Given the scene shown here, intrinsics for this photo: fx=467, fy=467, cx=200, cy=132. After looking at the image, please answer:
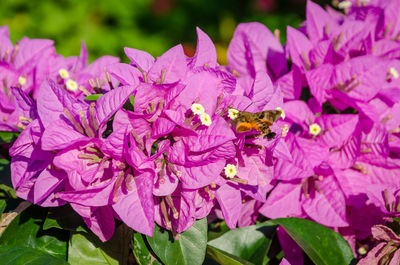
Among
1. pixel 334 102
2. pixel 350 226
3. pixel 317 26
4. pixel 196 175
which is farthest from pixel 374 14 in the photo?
pixel 196 175

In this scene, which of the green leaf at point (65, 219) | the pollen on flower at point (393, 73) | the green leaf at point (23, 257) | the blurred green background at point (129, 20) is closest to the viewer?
the green leaf at point (23, 257)

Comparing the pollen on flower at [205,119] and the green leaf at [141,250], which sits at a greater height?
the pollen on flower at [205,119]

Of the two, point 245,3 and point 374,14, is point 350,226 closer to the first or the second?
point 374,14

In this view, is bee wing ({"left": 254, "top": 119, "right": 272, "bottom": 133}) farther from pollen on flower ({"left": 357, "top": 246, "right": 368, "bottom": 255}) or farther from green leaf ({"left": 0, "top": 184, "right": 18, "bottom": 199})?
green leaf ({"left": 0, "top": 184, "right": 18, "bottom": 199})

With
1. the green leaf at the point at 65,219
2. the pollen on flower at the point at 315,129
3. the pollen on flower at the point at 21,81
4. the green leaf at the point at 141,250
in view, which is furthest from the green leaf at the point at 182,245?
the pollen on flower at the point at 21,81

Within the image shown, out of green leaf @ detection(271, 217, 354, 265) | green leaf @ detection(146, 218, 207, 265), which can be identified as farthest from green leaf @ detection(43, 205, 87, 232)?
green leaf @ detection(271, 217, 354, 265)

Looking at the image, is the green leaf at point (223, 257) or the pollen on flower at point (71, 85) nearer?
the green leaf at point (223, 257)

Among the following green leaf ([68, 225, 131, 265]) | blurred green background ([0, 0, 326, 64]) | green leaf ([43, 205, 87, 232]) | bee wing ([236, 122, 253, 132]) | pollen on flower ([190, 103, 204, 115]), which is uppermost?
pollen on flower ([190, 103, 204, 115])

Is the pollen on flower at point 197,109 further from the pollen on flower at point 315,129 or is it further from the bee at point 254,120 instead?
the pollen on flower at point 315,129
